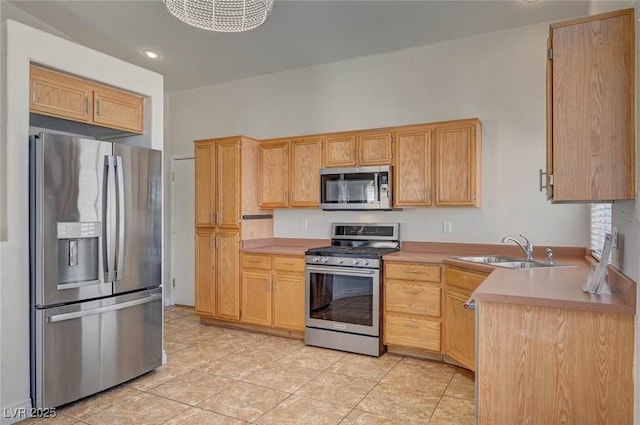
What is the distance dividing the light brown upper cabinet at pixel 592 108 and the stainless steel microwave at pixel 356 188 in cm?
212

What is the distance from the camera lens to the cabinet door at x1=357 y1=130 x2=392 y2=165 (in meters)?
3.89

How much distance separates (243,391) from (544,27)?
398 cm

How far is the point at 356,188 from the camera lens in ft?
13.2

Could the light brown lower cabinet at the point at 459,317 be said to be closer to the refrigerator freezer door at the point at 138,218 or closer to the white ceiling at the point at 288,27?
the white ceiling at the point at 288,27

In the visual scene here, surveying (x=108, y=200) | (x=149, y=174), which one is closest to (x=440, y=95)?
(x=149, y=174)

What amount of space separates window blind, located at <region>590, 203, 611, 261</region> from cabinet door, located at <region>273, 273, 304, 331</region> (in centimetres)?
252

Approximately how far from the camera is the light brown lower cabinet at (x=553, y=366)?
156 cm

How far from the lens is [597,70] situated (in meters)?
1.68

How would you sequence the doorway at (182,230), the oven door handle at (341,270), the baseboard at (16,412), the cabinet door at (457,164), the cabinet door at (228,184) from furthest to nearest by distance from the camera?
the doorway at (182,230)
the cabinet door at (228,184)
the oven door handle at (341,270)
the cabinet door at (457,164)
the baseboard at (16,412)

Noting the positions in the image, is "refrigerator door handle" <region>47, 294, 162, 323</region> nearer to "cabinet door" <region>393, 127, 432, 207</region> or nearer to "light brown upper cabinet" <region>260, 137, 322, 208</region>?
"light brown upper cabinet" <region>260, 137, 322, 208</region>

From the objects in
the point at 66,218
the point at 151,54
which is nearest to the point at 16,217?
the point at 66,218

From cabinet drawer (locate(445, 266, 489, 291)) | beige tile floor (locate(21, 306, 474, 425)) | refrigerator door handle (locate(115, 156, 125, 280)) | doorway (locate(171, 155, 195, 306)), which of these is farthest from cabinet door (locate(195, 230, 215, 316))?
cabinet drawer (locate(445, 266, 489, 291))

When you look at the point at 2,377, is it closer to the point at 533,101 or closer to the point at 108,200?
the point at 108,200

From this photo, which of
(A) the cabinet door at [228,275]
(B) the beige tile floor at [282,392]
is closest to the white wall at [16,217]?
(B) the beige tile floor at [282,392]
